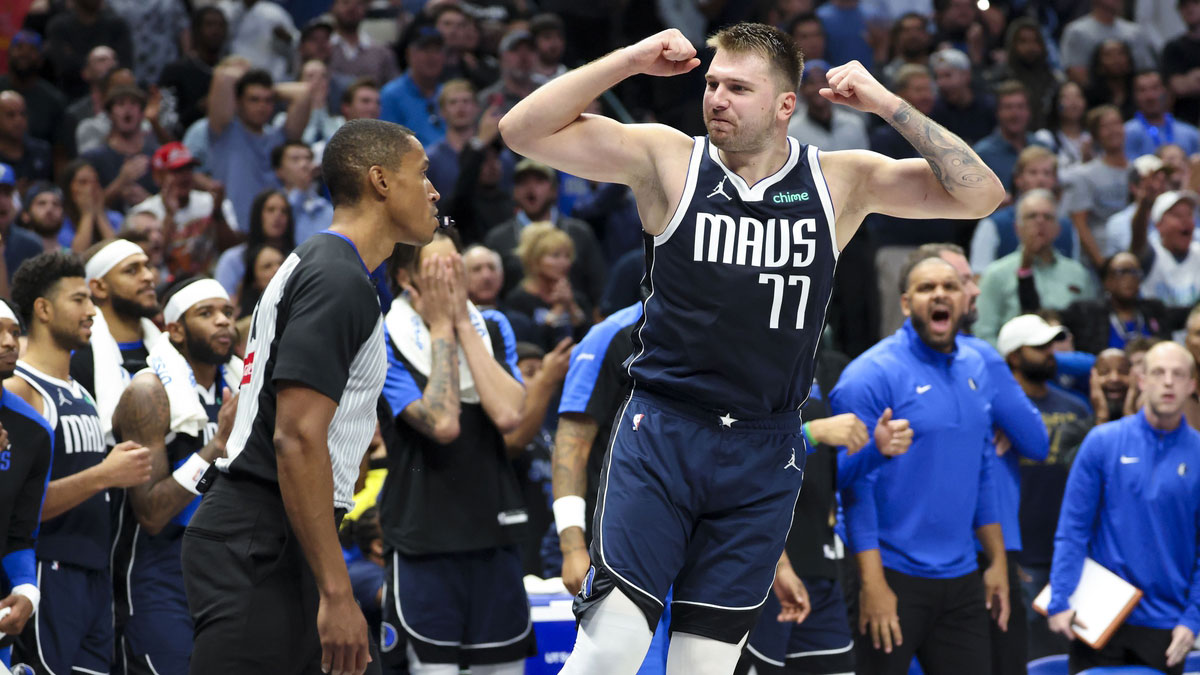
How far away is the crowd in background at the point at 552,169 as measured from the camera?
31.5ft

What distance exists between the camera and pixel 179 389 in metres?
6.23

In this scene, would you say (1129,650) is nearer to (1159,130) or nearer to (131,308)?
(131,308)

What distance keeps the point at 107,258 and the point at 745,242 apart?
150 inches

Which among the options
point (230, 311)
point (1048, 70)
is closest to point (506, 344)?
point (230, 311)

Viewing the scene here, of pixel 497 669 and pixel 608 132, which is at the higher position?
pixel 608 132

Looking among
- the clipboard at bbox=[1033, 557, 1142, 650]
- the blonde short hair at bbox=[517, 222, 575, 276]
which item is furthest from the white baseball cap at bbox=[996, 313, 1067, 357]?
the blonde short hair at bbox=[517, 222, 575, 276]

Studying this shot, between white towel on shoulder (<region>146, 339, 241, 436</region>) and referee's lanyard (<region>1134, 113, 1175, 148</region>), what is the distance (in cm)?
1038

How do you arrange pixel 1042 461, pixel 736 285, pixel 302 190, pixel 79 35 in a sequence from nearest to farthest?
pixel 736 285, pixel 1042 461, pixel 302 190, pixel 79 35

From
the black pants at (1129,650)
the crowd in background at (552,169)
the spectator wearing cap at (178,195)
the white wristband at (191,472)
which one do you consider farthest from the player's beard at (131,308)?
the black pants at (1129,650)

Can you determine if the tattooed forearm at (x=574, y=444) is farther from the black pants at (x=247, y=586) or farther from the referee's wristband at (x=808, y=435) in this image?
the black pants at (x=247, y=586)

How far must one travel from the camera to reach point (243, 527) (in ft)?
13.6

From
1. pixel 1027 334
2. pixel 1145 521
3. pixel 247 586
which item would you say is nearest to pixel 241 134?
pixel 1027 334

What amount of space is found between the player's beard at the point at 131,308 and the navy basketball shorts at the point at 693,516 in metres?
3.28

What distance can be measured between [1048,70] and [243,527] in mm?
12142
